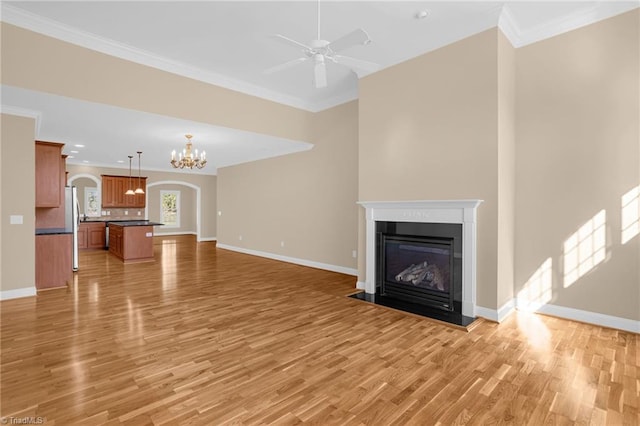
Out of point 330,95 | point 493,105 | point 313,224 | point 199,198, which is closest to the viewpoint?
point 493,105

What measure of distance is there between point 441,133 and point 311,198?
3.47 m

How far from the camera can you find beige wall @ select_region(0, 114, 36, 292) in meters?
4.52

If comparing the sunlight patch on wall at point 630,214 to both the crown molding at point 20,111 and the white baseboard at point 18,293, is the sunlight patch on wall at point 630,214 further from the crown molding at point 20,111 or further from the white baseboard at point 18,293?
the white baseboard at point 18,293

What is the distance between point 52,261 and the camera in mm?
5215

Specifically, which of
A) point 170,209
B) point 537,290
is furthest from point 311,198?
point 170,209

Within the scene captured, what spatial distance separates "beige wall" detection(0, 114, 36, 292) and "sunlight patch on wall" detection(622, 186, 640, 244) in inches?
304

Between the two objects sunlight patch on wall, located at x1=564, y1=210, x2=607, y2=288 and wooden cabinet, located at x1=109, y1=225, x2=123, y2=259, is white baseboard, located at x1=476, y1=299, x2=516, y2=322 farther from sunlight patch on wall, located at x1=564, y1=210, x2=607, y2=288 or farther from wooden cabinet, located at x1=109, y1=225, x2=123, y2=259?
wooden cabinet, located at x1=109, y1=225, x2=123, y2=259

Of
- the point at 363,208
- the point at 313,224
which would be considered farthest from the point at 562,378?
the point at 313,224

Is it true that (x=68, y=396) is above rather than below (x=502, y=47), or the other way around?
below

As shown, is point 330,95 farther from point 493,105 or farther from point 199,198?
point 199,198

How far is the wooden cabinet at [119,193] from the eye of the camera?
10.8 meters

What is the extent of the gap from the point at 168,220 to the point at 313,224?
977cm

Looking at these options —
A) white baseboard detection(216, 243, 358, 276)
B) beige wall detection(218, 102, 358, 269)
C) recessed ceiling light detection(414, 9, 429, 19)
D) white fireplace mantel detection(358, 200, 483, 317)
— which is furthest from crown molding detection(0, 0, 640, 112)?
white baseboard detection(216, 243, 358, 276)

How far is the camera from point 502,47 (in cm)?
366
